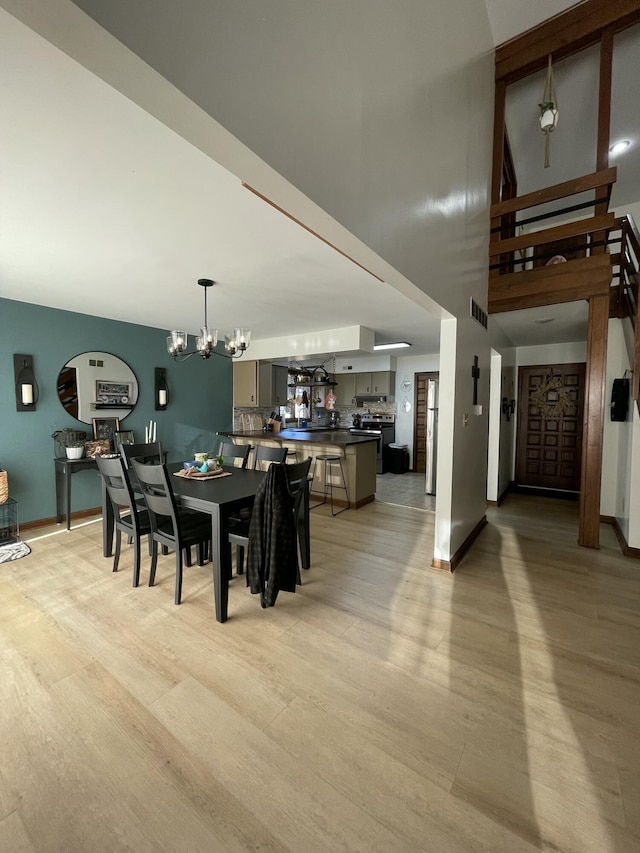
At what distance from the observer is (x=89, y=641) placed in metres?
2.04

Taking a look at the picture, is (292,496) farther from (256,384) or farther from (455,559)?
(256,384)

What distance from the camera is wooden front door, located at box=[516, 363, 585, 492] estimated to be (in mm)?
5383

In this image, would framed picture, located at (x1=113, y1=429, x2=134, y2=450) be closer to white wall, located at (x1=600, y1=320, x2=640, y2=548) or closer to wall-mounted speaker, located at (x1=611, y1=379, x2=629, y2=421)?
white wall, located at (x1=600, y1=320, x2=640, y2=548)

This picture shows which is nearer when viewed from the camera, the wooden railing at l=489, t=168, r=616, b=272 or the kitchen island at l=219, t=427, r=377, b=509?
the wooden railing at l=489, t=168, r=616, b=272

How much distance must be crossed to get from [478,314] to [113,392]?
4.41 metres

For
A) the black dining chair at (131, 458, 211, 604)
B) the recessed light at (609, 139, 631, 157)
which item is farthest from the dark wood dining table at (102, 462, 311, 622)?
the recessed light at (609, 139, 631, 157)

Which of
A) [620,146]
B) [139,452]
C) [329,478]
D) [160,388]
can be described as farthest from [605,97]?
[160,388]

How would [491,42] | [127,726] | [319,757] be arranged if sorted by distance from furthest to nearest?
[491,42] → [127,726] → [319,757]

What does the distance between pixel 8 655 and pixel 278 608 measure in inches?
58.8

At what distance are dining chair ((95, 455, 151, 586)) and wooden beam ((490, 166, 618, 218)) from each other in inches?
168

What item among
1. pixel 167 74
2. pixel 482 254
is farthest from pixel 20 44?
pixel 482 254

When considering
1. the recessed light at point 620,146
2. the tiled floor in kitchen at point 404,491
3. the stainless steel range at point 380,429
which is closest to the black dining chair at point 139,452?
the tiled floor in kitchen at point 404,491

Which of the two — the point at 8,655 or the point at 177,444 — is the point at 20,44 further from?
the point at 177,444

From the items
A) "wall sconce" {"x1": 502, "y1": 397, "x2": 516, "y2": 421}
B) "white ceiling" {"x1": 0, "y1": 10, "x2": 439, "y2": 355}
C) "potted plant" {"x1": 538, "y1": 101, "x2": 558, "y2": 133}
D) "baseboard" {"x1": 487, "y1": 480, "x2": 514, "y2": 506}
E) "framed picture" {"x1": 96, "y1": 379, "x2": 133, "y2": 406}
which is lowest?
"baseboard" {"x1": 487, "y1": 480, "x2": 514, "y2": 506}
